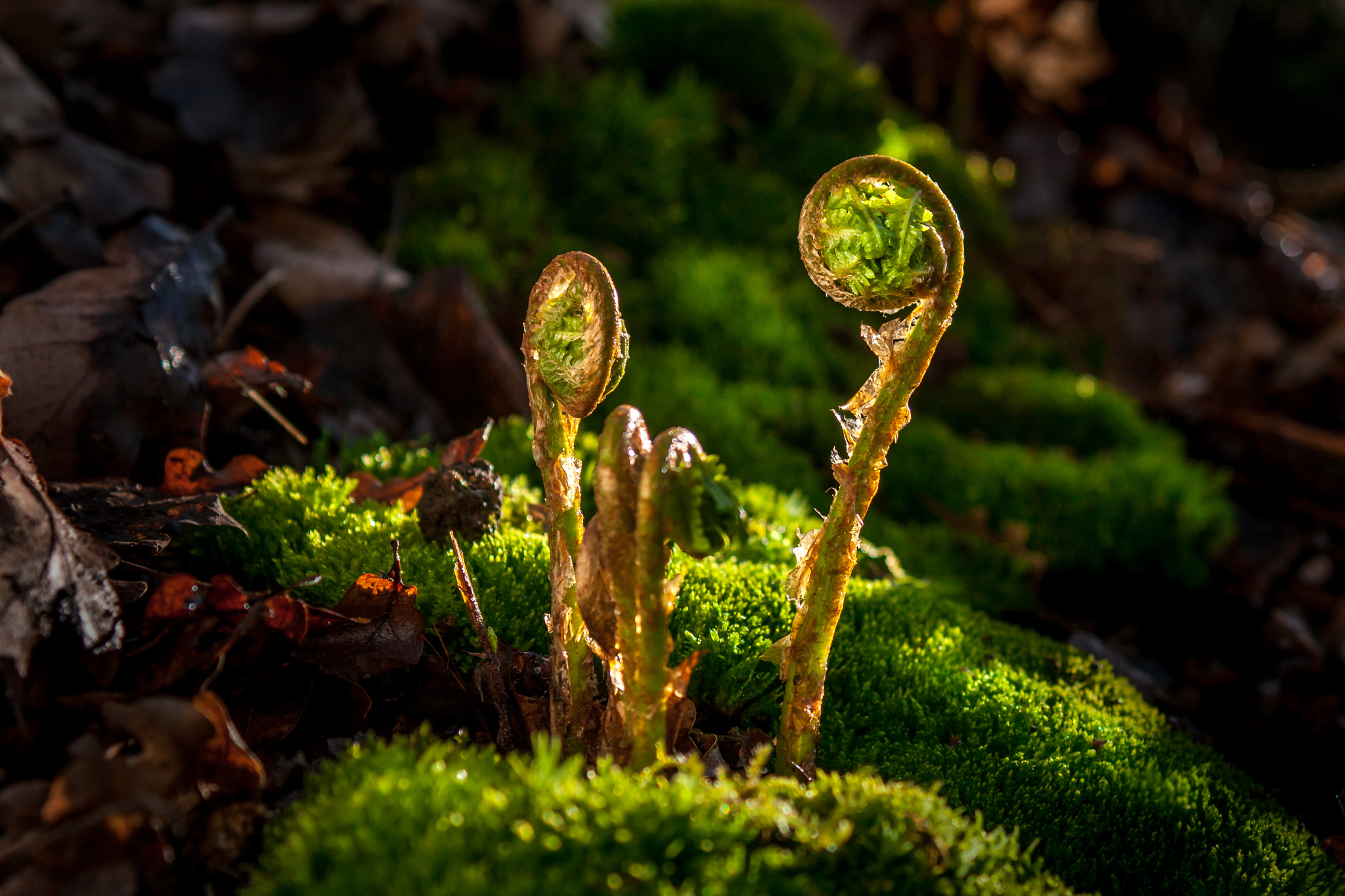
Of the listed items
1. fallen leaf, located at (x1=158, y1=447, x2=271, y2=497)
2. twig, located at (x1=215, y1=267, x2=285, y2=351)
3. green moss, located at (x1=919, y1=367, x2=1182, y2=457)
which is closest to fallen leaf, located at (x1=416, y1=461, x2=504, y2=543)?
fallen leaf, located at (x1=158, y1=447, x2=271, y2=497)

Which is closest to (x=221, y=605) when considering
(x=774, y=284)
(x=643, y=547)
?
(x=643, y=547)

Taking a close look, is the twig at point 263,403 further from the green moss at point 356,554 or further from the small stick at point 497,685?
the small stick at point 497,685

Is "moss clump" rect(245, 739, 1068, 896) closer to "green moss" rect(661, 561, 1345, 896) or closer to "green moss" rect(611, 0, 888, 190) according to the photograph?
"green moss" rect(661, 561, 1345, 896)

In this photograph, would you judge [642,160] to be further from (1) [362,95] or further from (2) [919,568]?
(2) [919,568]

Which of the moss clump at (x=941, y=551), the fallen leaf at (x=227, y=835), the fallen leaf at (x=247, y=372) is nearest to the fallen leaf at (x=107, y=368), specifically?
the fallen leaf at (x=247, y=372)

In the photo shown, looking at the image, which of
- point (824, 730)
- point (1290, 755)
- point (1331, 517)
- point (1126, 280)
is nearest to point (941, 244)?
point (824, 730)

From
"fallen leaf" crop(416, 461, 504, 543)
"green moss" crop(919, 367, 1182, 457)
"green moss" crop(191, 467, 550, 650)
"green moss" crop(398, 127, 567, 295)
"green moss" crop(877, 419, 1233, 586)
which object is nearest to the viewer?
"green moss" crop(191, 467, 550, 650)
